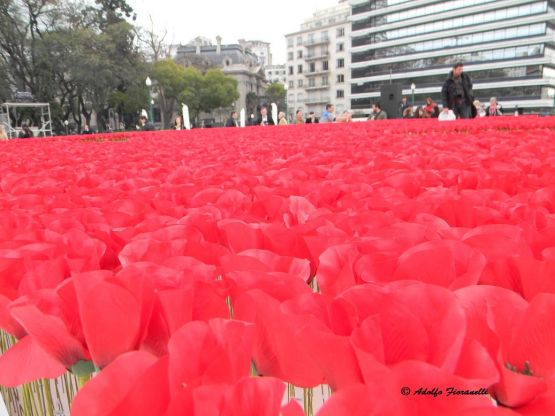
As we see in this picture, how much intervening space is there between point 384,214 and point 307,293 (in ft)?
2.07

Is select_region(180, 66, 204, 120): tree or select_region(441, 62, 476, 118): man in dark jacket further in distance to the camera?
select_region(180, 66, 204, 120): tree

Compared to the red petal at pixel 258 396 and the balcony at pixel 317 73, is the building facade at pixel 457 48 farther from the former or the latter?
the red petal at pixel 258 396

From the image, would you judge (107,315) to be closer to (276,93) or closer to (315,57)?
(315,57)

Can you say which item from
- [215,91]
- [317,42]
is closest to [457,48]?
[317,42]

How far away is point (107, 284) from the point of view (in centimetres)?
72

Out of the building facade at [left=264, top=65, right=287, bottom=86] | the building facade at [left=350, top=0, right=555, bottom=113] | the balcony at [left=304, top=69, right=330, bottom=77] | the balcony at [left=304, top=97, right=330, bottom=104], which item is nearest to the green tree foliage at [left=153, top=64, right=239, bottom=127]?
the building facade at [left=350, top=0, right=555, bottom=113]

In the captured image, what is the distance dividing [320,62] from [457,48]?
3156cm

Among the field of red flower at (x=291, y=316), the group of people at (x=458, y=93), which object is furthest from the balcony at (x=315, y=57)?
the field of red flower at (x=291, y=316)

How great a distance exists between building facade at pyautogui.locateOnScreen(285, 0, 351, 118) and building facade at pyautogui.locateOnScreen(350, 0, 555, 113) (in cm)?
603

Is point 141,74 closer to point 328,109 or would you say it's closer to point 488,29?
point 328,109

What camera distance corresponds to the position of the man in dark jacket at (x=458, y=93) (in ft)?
43.7

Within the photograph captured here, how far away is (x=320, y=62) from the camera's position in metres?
98.7

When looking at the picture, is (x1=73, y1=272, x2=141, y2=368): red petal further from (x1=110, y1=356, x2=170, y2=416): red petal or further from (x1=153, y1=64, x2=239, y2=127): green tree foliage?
(x1=153, y1=64, x2=239, y2=127): green tree foliage

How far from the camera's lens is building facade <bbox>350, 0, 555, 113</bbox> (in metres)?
64.2
